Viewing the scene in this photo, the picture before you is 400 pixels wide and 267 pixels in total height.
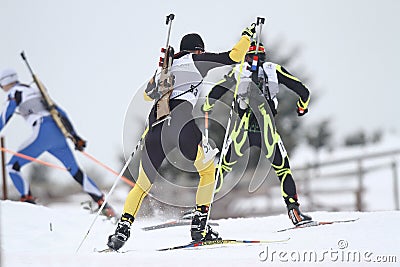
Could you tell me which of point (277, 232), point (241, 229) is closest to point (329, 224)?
point (277, 232)

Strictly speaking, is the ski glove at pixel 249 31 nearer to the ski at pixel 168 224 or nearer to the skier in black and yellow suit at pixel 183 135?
the skier in black and yellow suit at pixel 183 135

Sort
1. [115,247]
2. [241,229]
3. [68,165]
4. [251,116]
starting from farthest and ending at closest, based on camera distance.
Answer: [68,165], [241,229], [251,116], [115,247]

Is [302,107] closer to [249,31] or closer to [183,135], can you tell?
[249,31]

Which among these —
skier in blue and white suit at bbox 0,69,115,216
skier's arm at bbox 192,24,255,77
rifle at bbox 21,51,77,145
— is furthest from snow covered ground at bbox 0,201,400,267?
skier's arm at bbox 192,24,255,77

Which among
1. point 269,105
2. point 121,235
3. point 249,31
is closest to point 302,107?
point 269,105

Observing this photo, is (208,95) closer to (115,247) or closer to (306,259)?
(115,247)

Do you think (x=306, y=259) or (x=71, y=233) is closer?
(x=306, y=259)

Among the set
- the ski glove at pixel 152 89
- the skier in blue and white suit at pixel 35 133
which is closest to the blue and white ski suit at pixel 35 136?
the skier in blue and white suit at pixel 35 133

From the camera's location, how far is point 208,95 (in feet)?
19.8

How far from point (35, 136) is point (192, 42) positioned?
2.70m

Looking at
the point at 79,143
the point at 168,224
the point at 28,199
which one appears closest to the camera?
the point at 168,224

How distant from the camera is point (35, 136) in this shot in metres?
7.33

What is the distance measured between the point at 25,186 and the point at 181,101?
10.2 feet

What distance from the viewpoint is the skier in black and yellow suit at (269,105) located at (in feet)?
19.1
